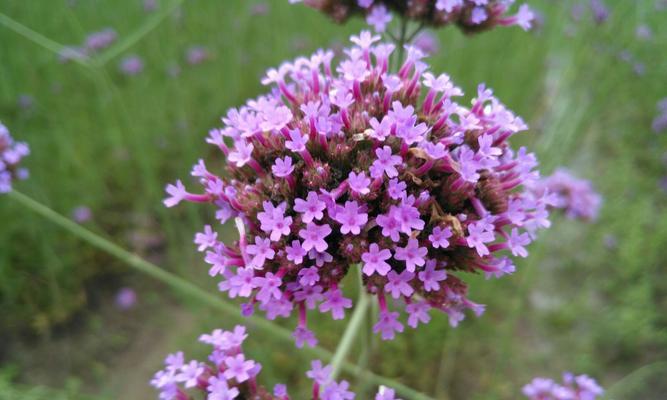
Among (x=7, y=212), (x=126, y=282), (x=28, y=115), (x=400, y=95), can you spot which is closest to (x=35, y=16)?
(x=28, y=115)

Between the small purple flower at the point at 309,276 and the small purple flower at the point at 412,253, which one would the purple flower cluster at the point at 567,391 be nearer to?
the small purple flower at the point at 412,253

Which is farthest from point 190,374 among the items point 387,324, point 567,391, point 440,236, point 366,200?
point 567,391

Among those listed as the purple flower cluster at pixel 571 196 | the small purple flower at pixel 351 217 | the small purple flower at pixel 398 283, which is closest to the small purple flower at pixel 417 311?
the small purple flower at pixel 398 283

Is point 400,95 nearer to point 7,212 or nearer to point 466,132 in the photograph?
point 466,132

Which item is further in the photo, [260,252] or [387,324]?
[387,324]

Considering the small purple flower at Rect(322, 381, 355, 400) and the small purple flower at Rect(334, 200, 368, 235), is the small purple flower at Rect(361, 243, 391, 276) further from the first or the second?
the small purple flower at Rect(322, 381, 355, 400)

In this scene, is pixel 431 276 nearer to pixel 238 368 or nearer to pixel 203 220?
pixel 238 368
